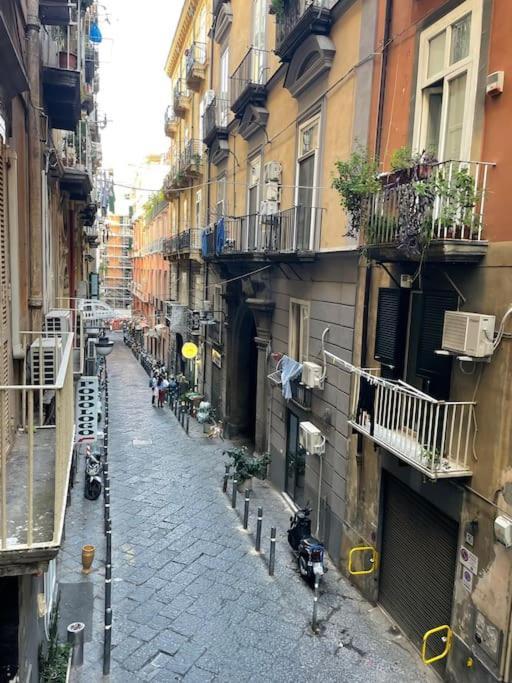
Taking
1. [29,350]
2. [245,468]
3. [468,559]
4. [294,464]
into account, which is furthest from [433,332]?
[245,468]

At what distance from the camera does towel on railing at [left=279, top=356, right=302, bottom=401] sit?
41.5 ft

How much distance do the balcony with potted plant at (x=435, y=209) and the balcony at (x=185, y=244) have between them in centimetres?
1863

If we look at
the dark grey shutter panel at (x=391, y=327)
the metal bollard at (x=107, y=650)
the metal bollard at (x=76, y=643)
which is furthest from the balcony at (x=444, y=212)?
the metal bollard at (x=76, y=643)

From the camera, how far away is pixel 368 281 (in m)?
9.37

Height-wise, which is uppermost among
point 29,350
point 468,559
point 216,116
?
point 216,116

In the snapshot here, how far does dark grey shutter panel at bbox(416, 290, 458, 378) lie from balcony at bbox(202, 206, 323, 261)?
414cm

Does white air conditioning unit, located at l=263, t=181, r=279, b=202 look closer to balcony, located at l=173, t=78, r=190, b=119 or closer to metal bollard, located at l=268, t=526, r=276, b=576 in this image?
metal bollard, located at l=268, t=526, r=276, b=576

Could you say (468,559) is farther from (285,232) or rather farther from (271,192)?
(271,192)

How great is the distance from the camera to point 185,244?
2694 cm

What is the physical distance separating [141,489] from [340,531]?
20.1ft

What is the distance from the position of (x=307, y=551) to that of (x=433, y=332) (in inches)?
190

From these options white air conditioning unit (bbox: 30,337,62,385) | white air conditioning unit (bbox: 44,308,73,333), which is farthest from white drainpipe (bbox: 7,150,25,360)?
white air conditioning unit (bbox: 44,308,73,333)

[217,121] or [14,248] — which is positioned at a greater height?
[217,121]

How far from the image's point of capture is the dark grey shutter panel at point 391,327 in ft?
27.0
